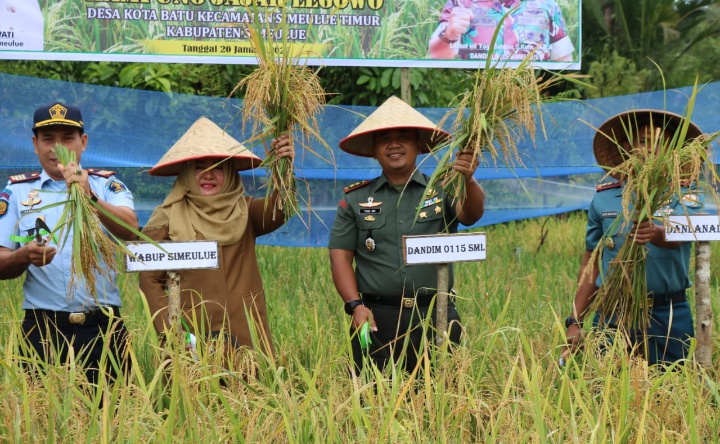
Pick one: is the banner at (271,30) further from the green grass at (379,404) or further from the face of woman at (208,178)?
the green grass at (379,404)

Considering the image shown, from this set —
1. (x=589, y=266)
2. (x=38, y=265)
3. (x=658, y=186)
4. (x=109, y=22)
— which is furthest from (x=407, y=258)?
(x=109, y=22)

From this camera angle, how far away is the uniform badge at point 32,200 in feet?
11.3

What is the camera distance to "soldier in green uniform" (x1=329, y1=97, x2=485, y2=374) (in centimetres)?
363

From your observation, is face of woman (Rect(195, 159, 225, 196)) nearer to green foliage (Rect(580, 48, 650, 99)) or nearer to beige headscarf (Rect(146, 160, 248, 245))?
beige headscarf (Rect(146, 160, 248, 245))

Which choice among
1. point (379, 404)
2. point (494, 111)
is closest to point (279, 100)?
point (494, 111)

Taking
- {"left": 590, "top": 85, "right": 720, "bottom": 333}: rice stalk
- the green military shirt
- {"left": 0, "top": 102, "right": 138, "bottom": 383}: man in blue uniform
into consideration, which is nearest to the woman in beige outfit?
{"left": 0, "top": 102, "right": 138, "bottom": 383}: man in blue uniform

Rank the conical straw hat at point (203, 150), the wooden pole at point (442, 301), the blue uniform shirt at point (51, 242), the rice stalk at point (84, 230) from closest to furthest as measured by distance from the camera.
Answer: the rice stalk at point (84, 230), the wooden pole at point (442, 301), the blue uniform shirt at point (51, 242), the conical straw hat at point (203, 150)

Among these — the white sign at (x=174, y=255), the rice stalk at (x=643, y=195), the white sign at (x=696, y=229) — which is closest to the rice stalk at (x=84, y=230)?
the white sign at (x=174, y=255)

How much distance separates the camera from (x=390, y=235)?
370 cm

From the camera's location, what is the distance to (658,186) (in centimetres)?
323

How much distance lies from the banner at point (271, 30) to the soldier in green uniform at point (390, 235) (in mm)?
2642

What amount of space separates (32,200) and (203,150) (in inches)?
24.3

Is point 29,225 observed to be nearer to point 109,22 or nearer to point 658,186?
point 658,186

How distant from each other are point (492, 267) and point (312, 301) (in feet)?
5.42
